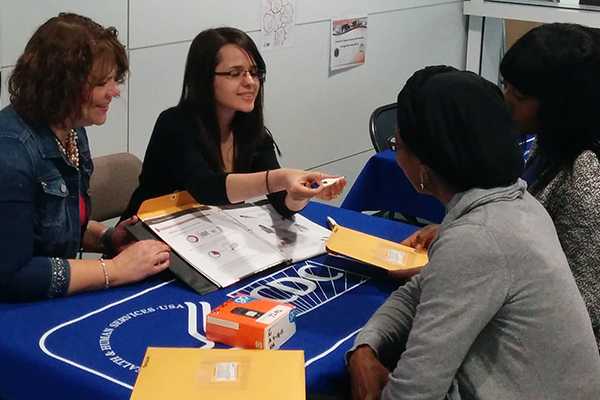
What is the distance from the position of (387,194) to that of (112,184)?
3.37 feet

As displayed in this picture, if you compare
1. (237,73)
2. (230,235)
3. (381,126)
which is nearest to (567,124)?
(230,235)

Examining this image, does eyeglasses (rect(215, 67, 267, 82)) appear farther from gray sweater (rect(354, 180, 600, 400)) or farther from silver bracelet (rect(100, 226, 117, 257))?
gray sweater (rect(354, 180, 600, 400))

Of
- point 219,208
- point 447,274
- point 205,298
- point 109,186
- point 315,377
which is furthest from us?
point 109,186

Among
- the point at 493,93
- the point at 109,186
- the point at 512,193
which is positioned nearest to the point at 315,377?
the point at 512,193

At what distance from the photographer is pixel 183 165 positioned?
7.52 feet

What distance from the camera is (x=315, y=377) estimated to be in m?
1.54

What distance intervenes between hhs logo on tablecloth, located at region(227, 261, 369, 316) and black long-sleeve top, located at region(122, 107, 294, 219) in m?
0.30

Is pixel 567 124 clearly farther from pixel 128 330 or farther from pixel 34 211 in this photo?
pixel 34 211

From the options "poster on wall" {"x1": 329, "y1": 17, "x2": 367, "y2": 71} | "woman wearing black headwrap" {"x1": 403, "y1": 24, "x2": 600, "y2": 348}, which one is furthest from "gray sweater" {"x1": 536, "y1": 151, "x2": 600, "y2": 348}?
"poster on wall" {"x1": 329, "y1": 17, "x2": 367, "y2": 71}

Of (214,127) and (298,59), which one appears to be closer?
(214,127)

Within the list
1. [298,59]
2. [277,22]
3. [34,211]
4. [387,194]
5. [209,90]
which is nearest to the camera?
[34,211]

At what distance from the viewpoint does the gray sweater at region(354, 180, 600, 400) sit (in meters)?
1.37

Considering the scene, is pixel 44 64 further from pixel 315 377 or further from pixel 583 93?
pixel 583 93

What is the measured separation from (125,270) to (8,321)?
0.92ft
